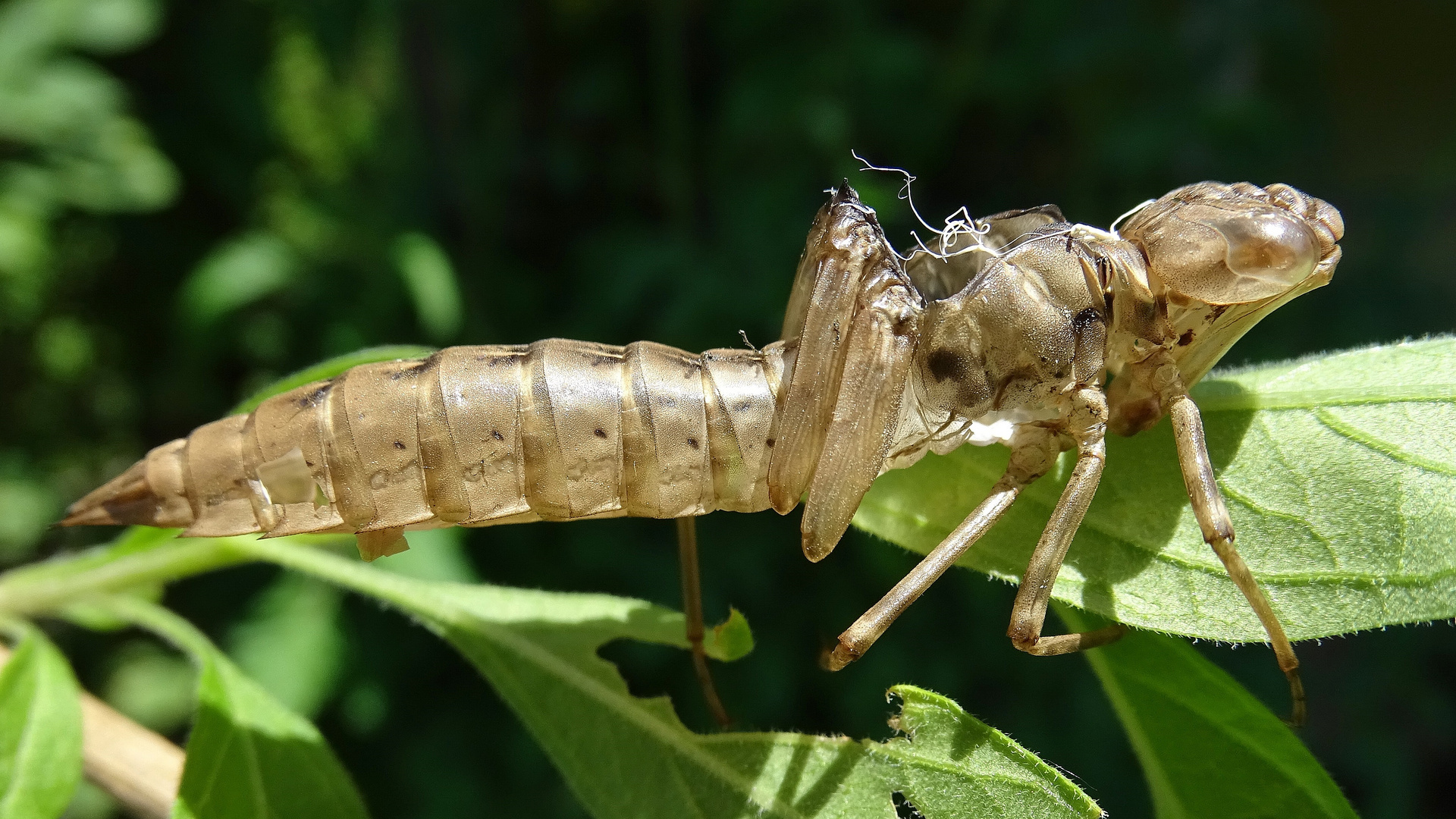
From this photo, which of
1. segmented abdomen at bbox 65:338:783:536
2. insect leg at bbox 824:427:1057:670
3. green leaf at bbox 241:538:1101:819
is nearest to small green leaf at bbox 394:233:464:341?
Result: green leaf at bbox 241:538:1101:819

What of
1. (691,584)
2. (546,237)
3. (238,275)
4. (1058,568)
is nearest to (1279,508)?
(1058,568)

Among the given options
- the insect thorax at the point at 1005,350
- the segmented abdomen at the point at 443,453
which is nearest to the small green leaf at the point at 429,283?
the segmented abdomen at the point at 443,453

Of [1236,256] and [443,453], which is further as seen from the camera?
[1236,256]

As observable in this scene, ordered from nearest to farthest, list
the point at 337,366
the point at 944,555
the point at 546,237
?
the point at 944,555, the point at 337,366, the point at 546,237

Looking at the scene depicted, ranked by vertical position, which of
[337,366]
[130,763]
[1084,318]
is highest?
[1084,318]

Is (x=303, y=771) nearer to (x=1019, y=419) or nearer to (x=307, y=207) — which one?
(x=1019, y=419)

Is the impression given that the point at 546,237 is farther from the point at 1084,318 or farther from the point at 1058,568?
the point at 1058,568

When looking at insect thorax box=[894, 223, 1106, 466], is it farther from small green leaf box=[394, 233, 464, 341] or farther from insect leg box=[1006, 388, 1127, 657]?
small green leaf box=[394, 233, 464, 341]

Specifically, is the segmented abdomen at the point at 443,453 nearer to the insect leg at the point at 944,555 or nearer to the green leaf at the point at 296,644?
the insect leg at the point at 944,555
